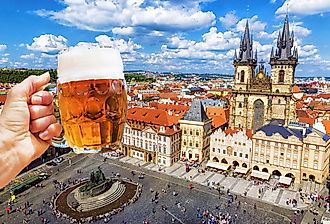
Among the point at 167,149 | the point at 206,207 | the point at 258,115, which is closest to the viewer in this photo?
the point at 206,207

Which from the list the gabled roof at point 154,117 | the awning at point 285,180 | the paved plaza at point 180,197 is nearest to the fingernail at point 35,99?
the paved plaza at point 180,197

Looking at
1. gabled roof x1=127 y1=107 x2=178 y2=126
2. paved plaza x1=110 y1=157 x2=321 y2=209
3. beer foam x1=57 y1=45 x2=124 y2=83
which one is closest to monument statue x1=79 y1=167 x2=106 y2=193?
paved plaza x1=110 y1=157 x2=321 y2=209

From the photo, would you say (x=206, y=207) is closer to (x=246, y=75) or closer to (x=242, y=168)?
(x=242, y=168)

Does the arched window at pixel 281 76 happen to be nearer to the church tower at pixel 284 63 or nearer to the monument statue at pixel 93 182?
the church tower at pixel 284 63

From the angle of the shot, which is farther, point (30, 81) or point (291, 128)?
point (291, 128)

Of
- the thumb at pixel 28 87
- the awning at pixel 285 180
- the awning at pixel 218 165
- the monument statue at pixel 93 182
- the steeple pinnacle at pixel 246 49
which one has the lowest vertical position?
the awning at pixel 285 180

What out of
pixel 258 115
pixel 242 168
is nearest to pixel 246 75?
pixel 258 115
